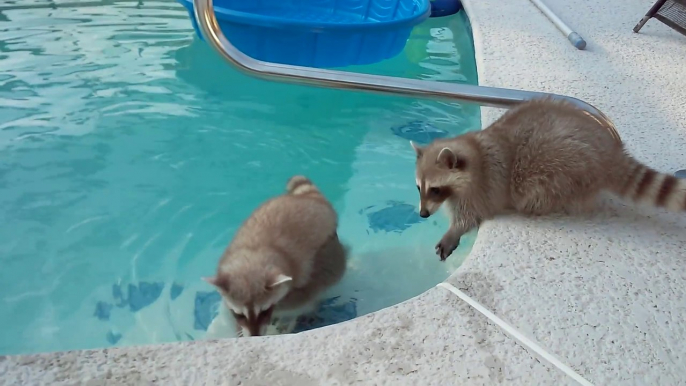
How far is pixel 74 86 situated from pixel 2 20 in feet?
3.96

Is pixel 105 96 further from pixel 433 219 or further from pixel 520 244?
pixel 520 244

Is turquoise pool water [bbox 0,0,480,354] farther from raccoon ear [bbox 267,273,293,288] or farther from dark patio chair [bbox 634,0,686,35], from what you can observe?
dark patio chair [bbox 634,0,686,35]

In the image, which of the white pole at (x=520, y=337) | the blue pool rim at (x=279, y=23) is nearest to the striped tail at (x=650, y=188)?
the white pole at (x=520, y=337)

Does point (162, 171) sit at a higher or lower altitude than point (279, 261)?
lower

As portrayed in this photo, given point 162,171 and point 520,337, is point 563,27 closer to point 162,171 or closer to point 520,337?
point 162,171

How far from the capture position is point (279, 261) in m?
1.71

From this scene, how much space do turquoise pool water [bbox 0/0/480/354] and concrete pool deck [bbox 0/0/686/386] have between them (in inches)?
15.5

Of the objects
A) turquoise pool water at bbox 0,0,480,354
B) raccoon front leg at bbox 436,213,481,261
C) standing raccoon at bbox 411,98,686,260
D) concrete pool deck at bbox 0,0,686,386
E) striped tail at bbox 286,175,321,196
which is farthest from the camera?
striped tail at bbox 286,175,321,196

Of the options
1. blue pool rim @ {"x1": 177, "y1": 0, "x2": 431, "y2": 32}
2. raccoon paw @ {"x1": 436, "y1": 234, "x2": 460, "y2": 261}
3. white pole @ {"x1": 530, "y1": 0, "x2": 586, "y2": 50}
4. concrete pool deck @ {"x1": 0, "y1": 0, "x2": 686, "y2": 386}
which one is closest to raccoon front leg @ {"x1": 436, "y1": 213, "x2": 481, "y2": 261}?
raccoon paw @ {"x1": 436, "y1": 234, "x2": 460, "y2": 261}

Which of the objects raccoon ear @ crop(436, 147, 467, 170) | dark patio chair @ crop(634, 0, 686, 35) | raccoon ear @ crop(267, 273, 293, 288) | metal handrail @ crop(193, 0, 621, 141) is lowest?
raccoon ear @ crop(267, 273, 293, 288)

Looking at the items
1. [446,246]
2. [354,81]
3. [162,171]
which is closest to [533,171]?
[446,246]

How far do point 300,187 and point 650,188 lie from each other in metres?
1.14

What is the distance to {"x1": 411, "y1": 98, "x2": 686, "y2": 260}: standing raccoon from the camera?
167cm

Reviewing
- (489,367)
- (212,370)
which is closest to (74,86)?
(212,370)
